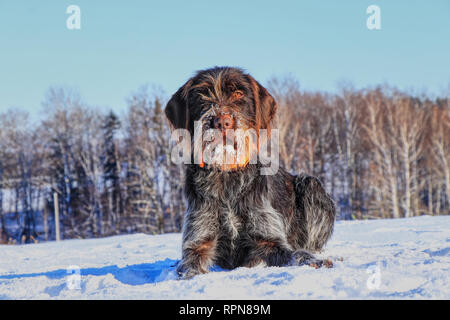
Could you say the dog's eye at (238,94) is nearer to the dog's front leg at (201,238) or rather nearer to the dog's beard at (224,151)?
the dog's beard at (224,151)

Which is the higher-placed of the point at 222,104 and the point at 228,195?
the point at 222,104

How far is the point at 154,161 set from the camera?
3775 centimetres

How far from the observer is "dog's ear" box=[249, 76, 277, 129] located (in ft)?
15.1

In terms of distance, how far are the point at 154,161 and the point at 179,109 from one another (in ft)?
110

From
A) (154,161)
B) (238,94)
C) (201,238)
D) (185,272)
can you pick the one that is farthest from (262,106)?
(154,161)

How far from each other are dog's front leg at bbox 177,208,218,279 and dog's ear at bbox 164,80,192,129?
100 centimetres

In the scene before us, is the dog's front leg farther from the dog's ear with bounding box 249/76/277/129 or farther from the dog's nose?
the dog's ear with bounding box 249/76/277/129

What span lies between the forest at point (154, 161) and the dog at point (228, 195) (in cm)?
3091

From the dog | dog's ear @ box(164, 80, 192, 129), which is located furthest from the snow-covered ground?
dog's ear @ box(164, 80, 192, 129)

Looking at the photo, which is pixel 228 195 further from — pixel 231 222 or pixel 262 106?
pixel 262 106

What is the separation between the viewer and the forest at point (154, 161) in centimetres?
3709

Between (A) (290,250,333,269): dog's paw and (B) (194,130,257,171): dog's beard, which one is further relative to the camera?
(B) (194,130,257,171): dog's beard

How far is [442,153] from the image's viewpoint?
1435 inches

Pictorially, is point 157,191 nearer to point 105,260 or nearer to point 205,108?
point 105,260
